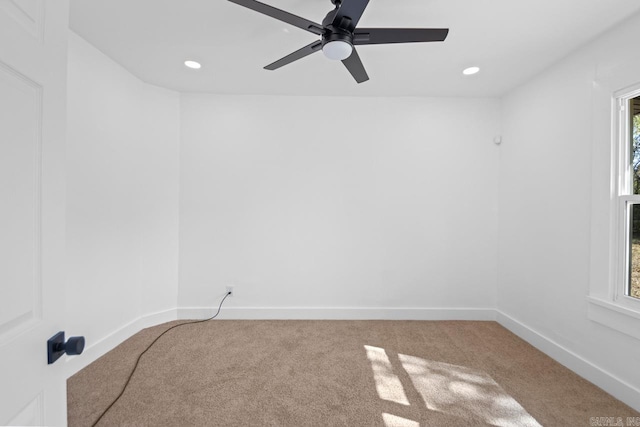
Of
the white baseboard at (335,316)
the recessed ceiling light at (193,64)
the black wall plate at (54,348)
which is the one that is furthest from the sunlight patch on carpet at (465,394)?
the recessed ceiling light at (193,64)

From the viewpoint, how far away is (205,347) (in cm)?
233

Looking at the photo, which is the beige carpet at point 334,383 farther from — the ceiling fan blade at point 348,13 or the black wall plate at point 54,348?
the ceiling fan blade at point 348,13

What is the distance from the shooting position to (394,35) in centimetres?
144

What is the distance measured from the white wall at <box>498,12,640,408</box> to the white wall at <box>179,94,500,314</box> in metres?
0.29

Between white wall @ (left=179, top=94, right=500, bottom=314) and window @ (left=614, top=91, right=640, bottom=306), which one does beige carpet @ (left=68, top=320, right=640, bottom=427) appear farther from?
window @ (left=614, top=91, right=640, bottom=306)

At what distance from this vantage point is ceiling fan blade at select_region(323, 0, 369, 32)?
1229 mm

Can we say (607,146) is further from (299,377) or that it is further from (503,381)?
(299,377)

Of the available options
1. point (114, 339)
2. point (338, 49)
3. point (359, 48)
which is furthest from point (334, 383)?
point (359, 48)

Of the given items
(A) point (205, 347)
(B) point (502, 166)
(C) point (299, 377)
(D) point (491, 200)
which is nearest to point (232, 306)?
(A) point (205, 347)

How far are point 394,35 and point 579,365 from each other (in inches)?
105

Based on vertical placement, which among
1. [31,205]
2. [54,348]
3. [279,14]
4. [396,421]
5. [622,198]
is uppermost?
[279,14]

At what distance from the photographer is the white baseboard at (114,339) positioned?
1.99 m

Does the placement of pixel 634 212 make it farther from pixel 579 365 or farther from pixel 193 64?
pixel 193 64

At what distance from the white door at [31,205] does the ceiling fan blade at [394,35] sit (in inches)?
49.3
